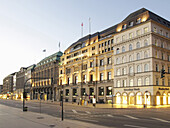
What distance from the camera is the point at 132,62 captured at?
57750mm

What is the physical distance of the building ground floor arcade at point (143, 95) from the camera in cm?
5158

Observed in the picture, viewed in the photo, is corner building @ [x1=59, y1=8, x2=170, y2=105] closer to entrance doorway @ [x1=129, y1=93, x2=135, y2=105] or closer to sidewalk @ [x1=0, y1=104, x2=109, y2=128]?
entrance doorway @ [x1=129, y1=93, x2=135, y2=105]

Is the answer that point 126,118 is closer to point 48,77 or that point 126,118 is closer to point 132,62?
point 132,62

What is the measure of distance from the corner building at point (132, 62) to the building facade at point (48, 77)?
29698 mm

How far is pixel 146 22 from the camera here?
5444cm

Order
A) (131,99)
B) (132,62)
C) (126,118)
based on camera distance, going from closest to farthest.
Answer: (126,118) < (132,62) < (131,99)

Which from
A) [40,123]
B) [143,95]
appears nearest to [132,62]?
[143,95]

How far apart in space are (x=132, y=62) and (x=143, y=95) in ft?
32.7

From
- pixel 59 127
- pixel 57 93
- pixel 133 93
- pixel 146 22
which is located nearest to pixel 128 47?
pixel 146 22

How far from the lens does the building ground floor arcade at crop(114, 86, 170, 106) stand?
169 feet

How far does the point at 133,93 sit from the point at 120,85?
5.82m

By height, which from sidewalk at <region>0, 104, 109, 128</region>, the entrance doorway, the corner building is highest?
the corner building

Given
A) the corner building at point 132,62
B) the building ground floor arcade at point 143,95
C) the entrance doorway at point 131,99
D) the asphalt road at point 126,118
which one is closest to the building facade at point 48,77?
the corner building at point 132,62

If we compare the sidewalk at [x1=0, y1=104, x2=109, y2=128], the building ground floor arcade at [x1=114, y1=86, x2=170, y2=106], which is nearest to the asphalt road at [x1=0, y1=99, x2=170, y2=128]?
the sidewalk at [x1=0, y1=104, x2=109, y2=128]
